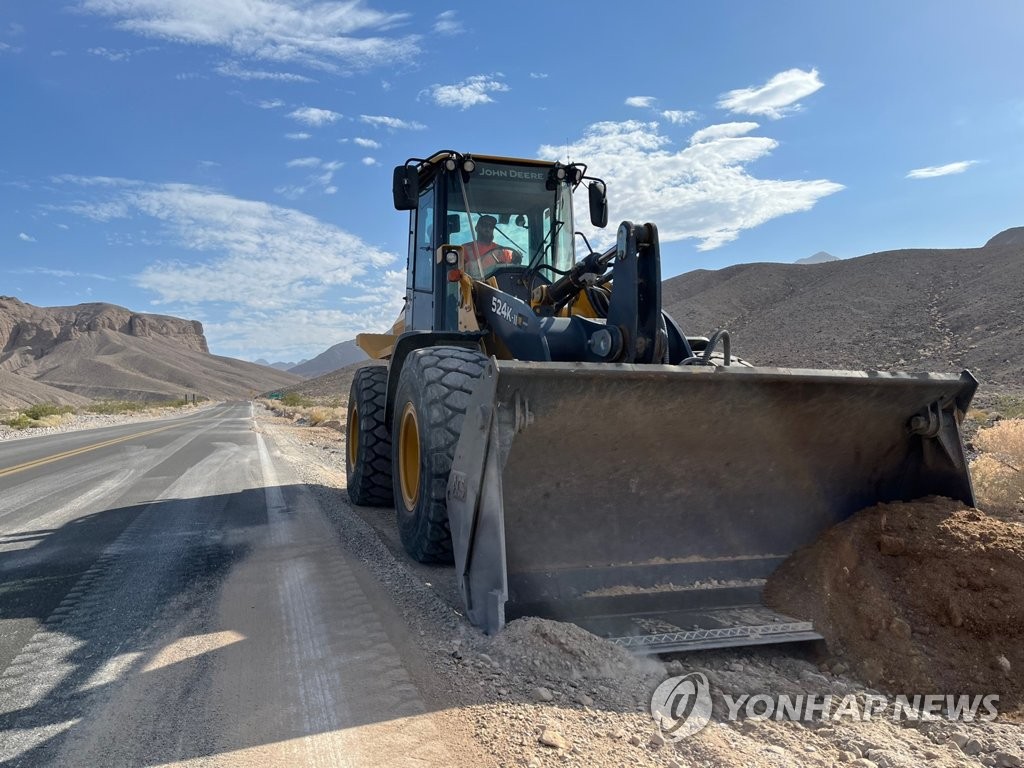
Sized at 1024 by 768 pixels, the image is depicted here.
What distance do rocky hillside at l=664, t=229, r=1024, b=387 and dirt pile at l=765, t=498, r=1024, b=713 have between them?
67.2ft

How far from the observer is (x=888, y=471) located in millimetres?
3809

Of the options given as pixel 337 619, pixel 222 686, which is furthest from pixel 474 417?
pixel 222 686

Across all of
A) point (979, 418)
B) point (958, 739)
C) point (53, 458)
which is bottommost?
point (958, 739)

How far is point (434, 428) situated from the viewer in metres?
3.77

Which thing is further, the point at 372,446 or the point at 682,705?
the point at 372,446

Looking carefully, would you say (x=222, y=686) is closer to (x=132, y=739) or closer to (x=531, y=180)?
(x=132, y=739)

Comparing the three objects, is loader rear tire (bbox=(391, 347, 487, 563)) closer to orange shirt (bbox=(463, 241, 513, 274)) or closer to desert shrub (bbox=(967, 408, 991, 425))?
orange shirt (bbox=(463, 241, 513, 274))

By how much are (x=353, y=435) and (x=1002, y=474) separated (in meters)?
6.20

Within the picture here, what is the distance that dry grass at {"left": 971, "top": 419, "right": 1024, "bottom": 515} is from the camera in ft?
19.9

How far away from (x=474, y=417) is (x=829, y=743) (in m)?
1.83

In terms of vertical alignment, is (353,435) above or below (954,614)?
above

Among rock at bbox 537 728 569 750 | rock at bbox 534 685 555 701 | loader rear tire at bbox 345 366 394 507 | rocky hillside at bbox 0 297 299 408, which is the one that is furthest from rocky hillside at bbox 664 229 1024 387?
rocky hillside at bbox 0 297 299 408

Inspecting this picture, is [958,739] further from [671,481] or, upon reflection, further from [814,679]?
[671,481]

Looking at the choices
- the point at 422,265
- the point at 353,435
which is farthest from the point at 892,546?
the point at 353,435
